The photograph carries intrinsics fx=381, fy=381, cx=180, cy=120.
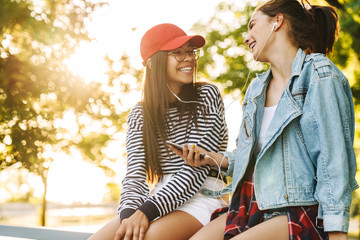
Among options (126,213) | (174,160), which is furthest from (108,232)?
(174,160)

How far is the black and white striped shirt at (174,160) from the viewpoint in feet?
7.64

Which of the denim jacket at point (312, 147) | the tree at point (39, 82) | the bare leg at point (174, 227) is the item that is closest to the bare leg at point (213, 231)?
the bare leg at point (174, 227)

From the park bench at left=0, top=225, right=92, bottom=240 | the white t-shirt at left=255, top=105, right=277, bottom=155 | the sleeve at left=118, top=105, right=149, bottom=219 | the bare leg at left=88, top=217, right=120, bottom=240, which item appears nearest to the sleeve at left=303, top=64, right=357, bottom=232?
the white t-shirt at left=255, top=105, right=277, bottom=155

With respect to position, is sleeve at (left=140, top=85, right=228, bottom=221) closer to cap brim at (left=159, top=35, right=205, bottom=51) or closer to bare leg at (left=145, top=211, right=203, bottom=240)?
bare leg at (left=145, top=211, right=203, bottom=240)

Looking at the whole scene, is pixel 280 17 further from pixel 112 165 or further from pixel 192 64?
pixel 112 165

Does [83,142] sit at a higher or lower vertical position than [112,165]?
higher

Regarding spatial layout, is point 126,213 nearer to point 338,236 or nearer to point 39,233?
point 338,236

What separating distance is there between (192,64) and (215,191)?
3.01ft

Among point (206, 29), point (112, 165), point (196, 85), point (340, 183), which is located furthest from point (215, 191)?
A: point (206, 29)

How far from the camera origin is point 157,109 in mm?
2736

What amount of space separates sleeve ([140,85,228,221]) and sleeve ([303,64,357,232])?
2.73 ft

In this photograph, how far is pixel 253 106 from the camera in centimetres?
215

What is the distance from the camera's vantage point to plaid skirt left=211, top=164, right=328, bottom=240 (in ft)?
5.69

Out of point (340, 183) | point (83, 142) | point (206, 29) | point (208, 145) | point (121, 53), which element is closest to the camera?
point (340, 183)
